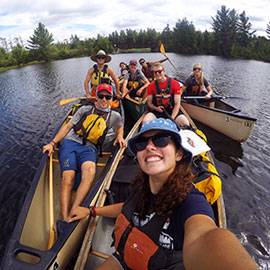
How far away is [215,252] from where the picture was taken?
44.1 inches

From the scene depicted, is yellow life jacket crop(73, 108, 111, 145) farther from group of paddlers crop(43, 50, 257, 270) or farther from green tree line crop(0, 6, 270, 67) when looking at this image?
green tree line crop(0, 6, 270, 67)

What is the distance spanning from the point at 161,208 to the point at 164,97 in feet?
16.5

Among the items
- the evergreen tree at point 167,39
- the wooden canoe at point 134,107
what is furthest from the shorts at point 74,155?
the evergreen tree at point 167,39

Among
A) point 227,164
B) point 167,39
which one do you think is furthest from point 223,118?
point 167,39

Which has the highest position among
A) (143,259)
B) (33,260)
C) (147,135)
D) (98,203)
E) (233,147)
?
(147,135)

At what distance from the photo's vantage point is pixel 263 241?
14.1ft

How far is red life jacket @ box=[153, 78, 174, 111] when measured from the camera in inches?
257

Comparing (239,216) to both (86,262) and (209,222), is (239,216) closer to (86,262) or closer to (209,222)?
(86,262)

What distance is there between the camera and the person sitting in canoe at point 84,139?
3.98m

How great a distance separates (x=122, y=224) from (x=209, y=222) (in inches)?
29.3

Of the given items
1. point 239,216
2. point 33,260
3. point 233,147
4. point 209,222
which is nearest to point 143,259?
point 209,222

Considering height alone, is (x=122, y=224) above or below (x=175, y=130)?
below

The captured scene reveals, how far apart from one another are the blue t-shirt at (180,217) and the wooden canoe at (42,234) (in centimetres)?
147

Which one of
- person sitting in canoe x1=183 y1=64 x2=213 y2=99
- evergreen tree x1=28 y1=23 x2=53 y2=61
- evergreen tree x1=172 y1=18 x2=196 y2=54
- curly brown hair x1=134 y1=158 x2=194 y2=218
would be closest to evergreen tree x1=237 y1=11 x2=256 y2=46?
evergreen tree x1=172 y1=18 x2=196 y2=54
